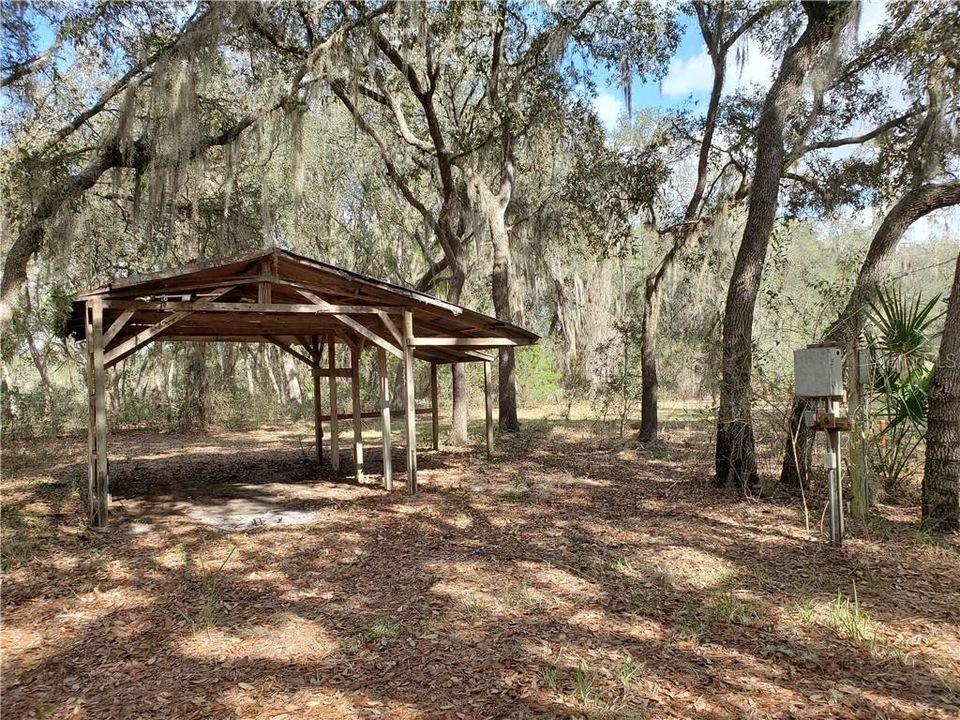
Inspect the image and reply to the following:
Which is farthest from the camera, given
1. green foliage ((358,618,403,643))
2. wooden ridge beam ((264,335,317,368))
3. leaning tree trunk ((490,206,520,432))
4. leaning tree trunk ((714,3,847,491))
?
leaning tree trunk ((490,206,520,432))

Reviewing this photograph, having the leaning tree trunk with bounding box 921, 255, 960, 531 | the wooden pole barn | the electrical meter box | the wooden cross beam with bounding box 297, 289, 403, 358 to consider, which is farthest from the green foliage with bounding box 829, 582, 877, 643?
the wooden cross beam with bounding box 297, 289, 403, 358

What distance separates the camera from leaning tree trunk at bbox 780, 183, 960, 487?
617cm

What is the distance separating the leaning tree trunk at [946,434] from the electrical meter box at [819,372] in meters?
1.08

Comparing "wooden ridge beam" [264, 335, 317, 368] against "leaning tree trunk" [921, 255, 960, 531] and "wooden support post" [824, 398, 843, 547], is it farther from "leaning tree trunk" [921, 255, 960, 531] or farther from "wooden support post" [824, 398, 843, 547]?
"leaning tree trunk" [921, 255, 960, 531]

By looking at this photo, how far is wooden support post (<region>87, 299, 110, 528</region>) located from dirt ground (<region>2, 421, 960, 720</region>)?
10.5 inches

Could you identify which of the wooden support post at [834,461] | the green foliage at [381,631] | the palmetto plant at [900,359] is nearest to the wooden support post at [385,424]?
the green foliage at [381,631]

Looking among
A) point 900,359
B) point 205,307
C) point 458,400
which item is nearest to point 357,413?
point 205,307

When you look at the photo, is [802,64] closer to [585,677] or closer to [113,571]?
[585,677]

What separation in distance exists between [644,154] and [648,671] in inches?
414

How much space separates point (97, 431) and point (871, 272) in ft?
27.3

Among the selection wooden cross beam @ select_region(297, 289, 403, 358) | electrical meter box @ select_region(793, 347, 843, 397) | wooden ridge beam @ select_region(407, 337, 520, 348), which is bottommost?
electrical meter box @ select_region(793, 347, 843, 397)

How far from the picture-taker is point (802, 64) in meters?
7.49

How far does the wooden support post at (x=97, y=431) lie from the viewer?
646 cm

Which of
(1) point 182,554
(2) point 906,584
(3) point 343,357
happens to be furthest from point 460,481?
(3) point 343,357
